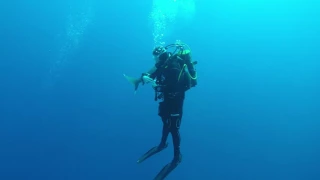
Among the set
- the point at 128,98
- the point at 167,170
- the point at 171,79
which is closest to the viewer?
the point at 171,79

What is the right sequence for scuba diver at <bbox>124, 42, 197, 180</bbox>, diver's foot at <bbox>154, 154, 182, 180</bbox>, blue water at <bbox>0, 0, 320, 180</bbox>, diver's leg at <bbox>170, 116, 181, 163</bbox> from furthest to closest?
blue water at <bbox>0, 0, 320, 180</bbox>
diver's leg at <bbox>170, 116, 181, 163</bbox>
diver's foot at <bbox>154, 154, 182, 180</bbox>
scuba diver at <bbox>124, 42, 197, 180</bbox>

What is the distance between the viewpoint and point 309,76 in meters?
40.9

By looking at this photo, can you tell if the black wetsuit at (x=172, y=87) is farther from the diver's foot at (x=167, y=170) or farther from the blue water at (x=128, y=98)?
the blue water at (x=128, y=98)

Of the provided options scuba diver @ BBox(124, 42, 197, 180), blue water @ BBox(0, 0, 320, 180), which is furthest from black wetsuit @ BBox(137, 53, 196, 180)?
blue water @ BBox(0, 0, 320, 180)

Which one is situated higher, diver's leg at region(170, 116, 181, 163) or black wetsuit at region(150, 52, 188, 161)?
black wetsuit at region(150, 52, 188, 161)

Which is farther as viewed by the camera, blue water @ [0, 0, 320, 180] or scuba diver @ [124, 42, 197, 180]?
blue water @ [0, 0, 320, 180]

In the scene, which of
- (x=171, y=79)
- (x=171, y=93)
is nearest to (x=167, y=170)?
(x=171, y=93)

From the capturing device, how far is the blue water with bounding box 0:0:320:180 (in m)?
20.1

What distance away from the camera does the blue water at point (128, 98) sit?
2006 cm

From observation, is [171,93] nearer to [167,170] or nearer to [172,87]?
[172,87]

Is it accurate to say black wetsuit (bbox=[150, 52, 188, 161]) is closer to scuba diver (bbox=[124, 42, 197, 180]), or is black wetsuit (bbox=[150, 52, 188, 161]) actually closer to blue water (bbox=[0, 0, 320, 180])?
scuba diver (bbox=[124, 42, 197, 180])

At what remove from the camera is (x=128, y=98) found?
24797 millimetres

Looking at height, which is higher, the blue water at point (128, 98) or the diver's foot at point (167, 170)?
the blue water at point (128, 98)

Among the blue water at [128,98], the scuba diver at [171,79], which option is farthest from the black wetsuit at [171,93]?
the blue water at [128,98]
